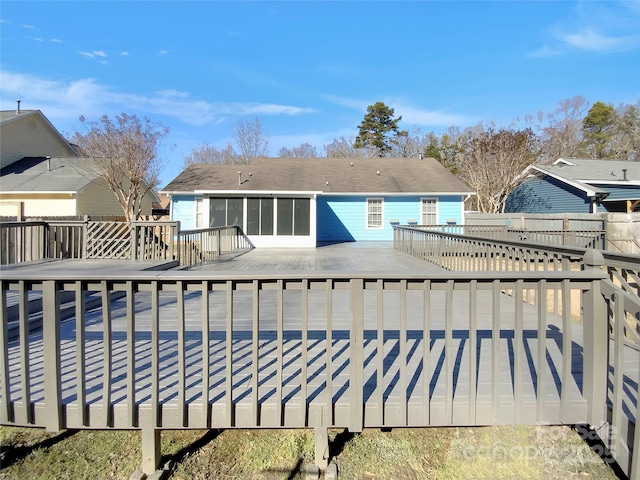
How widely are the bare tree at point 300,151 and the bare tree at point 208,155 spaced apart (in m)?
5.55

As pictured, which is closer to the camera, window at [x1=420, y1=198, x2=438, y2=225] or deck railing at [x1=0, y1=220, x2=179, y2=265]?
deck railing at [x1=0, y1=220, x2=179, y2=265]

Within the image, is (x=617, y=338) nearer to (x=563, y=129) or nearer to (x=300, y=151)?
(x=300, y=151)

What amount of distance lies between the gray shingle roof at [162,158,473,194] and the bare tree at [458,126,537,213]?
397cm

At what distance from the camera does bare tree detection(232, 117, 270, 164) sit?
3116 centimetres

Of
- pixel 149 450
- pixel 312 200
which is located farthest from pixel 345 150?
pixel 149 450

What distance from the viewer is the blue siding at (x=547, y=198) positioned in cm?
1864

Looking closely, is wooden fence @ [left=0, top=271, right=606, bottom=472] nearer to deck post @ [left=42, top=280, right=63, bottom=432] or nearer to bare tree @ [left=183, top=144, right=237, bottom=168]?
deck post @ [left=42, top=280, right=63, bottom=432]

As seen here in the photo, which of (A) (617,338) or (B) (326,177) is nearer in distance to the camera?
(A) (617,338)

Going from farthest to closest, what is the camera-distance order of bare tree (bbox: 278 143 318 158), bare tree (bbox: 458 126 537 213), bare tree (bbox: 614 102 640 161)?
1. bare tree (bbox: 278 143 318 158)
2. bare tree (bbox: 614 102 640 161)
3. bare tree (bbox: 458 126 537 213)

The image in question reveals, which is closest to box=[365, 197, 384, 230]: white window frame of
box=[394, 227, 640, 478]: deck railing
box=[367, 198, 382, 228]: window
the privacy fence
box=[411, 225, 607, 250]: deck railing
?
box=[367, 198, 382, 228]: window

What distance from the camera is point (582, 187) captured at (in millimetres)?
17859

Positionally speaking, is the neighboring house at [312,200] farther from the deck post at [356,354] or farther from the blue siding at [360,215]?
the deck post at [356,354]

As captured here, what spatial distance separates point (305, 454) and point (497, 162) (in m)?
22.2

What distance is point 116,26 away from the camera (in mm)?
9562
